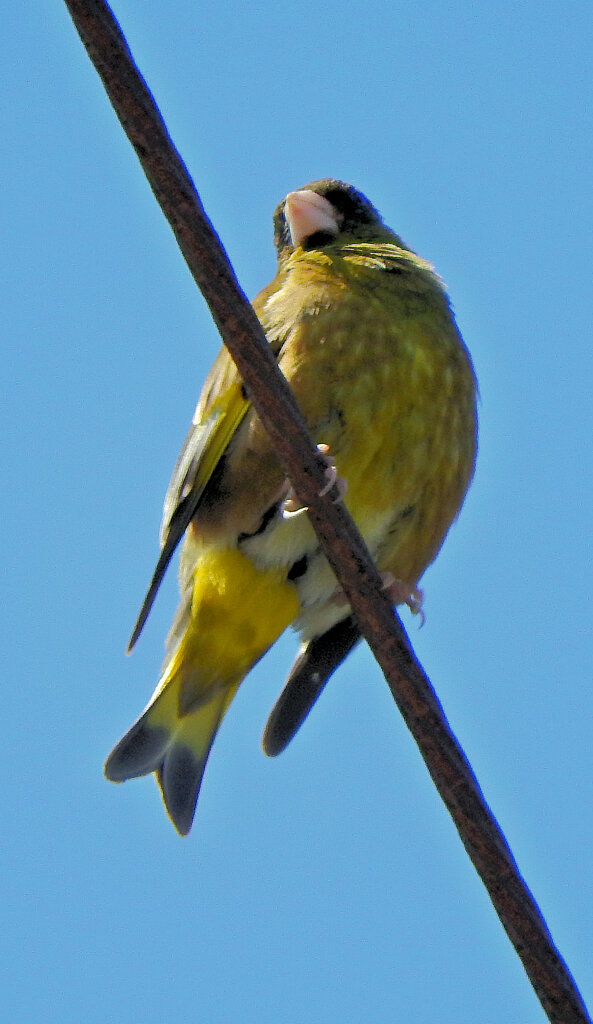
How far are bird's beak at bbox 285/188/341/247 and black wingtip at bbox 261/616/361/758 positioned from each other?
149cm

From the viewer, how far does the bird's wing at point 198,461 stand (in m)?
3.73

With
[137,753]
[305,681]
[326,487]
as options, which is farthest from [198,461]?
[326,487]

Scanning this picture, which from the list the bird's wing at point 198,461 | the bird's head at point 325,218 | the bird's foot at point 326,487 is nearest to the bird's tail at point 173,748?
the bird's wing at point 198,461

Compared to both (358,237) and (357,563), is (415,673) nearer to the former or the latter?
(357,563)

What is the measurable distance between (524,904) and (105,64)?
1.46 metres

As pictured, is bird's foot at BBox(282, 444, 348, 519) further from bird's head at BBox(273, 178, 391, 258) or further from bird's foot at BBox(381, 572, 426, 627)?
bird's head at BBox(273, 178, 391, 258)

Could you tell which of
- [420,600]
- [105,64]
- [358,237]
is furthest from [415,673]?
[358,237]

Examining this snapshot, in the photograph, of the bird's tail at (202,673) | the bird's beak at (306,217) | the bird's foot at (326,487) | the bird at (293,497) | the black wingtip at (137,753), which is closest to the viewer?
the bird's foot at (326,487)

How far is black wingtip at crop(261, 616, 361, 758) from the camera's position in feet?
13.4

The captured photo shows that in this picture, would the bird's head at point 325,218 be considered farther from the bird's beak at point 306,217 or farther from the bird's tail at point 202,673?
the bird's tail at point 202,673

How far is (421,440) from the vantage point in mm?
3850

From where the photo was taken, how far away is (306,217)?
15.5ft

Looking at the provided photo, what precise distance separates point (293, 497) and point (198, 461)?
0.39 metres

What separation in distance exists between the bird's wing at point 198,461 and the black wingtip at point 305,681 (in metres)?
0.65
